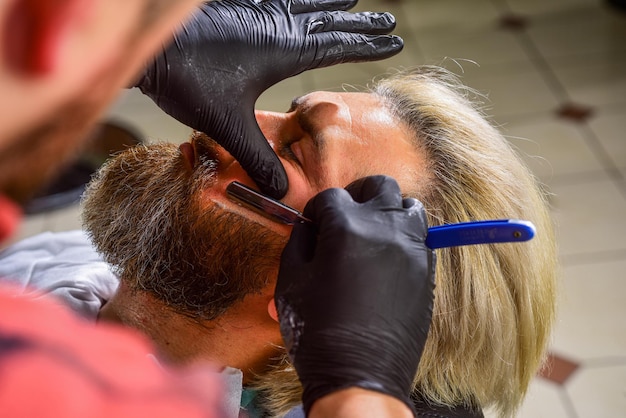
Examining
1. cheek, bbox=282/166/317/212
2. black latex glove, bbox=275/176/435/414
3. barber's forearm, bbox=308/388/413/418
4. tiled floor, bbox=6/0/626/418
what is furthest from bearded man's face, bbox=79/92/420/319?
tiled floor, bbox=6/0/626/418

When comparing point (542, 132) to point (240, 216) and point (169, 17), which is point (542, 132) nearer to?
point (240, 216)

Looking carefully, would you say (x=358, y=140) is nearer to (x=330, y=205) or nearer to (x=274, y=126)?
(x=274, y=126)

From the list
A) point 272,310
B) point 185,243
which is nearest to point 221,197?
point 185,243

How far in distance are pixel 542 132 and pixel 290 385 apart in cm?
254

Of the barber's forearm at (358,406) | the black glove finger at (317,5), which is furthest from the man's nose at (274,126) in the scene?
the barber's forearm at (358,406)

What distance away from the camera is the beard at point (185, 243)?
1.28m

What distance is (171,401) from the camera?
15.5 inches

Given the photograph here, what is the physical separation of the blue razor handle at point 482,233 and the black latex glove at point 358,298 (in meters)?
0.02

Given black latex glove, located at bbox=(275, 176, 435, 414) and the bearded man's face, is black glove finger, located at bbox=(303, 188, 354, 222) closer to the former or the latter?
black latex glove, located at bbox=(275, 176, 435, 414)

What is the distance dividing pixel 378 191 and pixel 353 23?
398 mm

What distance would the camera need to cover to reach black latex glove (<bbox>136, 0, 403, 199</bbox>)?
1.11 metres

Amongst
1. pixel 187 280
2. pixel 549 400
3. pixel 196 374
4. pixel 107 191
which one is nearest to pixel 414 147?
pixel 187 280

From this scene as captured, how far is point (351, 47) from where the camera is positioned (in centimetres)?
132

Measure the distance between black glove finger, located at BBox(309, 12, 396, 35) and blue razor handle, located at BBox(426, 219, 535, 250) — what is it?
46cm
